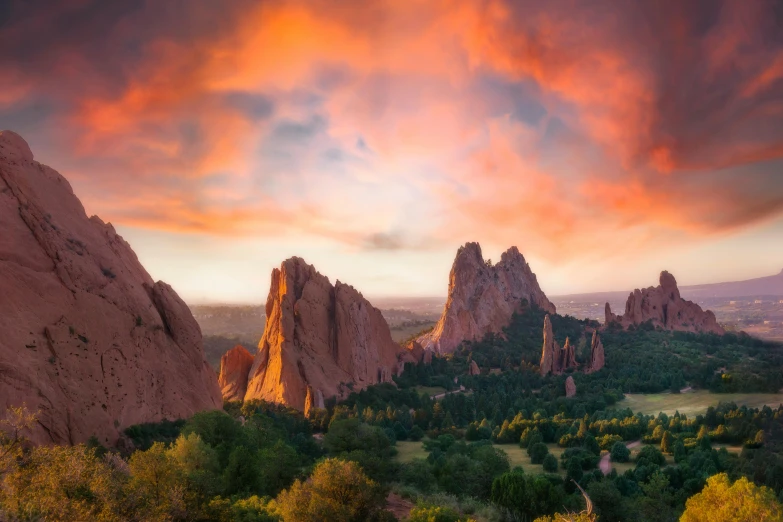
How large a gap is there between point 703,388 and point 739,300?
1794 centimetres

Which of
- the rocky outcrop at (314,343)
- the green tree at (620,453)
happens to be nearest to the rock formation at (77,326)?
the rocky outcrop at (314,343)

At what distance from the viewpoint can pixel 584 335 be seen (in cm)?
12281

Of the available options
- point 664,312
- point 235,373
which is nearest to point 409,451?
point 235,373

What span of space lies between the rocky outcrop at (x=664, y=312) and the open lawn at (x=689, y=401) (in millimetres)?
44595

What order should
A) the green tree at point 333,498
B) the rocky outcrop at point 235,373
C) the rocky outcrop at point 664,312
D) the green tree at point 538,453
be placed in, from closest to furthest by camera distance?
the green tree at point 333,498, the green tree at point 538,453, the rocky outcrop at point 235,373, the rocky outcrop at point 664,312

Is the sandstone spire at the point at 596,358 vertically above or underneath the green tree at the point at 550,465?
above

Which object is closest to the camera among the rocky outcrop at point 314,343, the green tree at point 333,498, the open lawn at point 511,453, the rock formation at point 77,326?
the green tree at point 333,498

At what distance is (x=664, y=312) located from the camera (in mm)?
124062

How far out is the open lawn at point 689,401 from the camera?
64.8 meters

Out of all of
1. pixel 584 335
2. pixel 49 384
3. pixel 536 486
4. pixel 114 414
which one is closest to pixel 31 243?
pixel 49 384

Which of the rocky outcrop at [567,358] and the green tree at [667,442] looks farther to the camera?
the rocky outcrop at [567,358]

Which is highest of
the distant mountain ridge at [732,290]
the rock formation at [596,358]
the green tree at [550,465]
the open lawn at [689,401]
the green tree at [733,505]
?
the distant mountain ridge at [732,290]

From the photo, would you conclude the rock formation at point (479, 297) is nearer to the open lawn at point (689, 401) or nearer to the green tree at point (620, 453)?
the open lawn at point (689, 401)

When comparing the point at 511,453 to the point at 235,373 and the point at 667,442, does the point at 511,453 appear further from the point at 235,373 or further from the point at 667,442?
the point at 235,373
